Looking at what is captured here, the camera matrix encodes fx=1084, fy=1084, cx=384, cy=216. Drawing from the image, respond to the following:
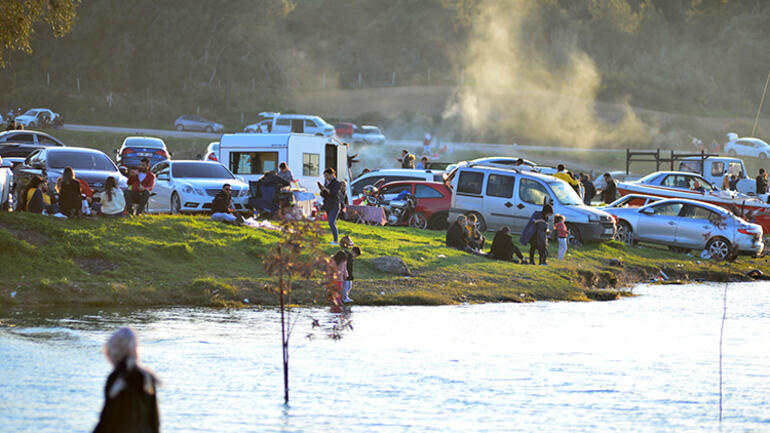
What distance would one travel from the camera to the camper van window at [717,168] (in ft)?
149

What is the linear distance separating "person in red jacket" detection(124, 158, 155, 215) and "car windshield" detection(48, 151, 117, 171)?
85 centimetres

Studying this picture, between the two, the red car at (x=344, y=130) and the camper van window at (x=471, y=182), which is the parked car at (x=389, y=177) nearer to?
the camper van window at (x=471, y=182)

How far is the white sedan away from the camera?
89.8 feet

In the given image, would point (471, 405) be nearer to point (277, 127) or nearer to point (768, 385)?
point (768, 385)

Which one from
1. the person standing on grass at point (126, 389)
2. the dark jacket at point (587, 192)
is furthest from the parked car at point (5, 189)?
the dark jacket at point (587, 192)

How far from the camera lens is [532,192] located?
29.2 meters

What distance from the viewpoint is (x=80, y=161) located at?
1039 inches

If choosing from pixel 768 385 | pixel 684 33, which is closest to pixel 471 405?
pixel 768 385

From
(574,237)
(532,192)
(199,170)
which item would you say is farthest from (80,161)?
(574,237)

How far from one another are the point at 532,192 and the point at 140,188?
34.0 feet

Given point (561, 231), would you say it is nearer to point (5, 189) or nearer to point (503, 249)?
point (503, 249)

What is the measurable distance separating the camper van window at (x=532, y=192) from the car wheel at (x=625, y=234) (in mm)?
3270

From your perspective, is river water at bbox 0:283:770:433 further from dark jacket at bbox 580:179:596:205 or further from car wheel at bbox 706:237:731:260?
dark jacket at bbox 580:179:596:205

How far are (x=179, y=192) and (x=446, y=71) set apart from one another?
Answer: 81476 mm
